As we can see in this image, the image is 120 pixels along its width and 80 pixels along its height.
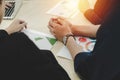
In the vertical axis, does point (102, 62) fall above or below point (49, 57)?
above

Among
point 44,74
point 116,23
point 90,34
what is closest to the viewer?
point 116,23

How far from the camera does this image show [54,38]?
1.34m

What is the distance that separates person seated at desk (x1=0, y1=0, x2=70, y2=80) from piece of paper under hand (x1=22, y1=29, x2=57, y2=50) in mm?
162

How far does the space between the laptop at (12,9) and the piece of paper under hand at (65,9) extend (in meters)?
0.22

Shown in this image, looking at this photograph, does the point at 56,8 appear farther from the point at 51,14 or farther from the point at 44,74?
the point at 44,74

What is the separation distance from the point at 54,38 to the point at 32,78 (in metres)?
0.45

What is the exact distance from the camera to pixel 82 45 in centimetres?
125

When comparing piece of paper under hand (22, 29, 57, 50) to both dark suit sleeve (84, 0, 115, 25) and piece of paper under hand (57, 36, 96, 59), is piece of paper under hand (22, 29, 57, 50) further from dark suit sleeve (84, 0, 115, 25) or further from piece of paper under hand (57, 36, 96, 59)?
dark suit sleeve (84, 0, 115, 25)

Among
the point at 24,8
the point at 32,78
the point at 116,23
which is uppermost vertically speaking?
the point at 116,23

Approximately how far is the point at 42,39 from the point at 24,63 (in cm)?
37

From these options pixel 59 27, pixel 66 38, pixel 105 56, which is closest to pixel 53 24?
pixel 59 27

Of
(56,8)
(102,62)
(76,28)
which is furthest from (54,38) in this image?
(102,62)

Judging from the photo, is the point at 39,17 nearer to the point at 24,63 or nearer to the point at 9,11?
the point at 9,11

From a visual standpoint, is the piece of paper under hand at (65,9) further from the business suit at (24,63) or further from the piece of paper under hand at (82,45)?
the business suit at (24,63)
